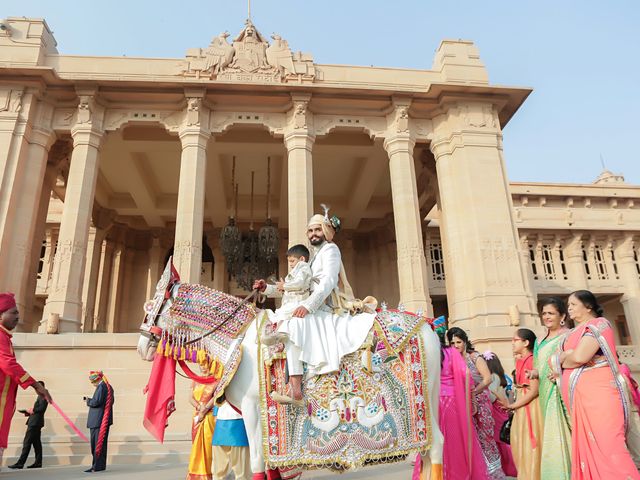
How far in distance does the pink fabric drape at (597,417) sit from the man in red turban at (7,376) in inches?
196

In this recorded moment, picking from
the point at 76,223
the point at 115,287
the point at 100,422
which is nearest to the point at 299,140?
the point at 76,223

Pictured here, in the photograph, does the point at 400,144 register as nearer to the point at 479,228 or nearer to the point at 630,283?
the point at 479,228

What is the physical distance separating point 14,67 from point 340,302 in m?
12.8

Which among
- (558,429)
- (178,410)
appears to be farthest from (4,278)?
(558,429)

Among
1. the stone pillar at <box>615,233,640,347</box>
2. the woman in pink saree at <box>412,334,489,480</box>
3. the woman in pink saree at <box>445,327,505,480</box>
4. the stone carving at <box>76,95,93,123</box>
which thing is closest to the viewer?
the woman in pink saree at <box>412,334,489,480</box>

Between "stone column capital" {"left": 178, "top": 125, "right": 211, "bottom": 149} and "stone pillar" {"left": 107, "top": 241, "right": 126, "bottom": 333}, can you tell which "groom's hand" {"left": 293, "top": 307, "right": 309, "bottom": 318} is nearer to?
"stone column capital" {"left": 178, "top": 125, "right": 211, "bottom": 149}

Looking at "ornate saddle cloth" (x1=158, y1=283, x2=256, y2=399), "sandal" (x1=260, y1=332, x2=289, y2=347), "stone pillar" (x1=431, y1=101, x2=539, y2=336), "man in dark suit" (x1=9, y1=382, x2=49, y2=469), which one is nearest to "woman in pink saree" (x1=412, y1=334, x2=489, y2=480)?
"sandal" (x1=260, y1=332, x2=289, y2=347)

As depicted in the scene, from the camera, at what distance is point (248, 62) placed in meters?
14.0

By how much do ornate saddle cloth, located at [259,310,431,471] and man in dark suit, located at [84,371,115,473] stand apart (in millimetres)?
5041

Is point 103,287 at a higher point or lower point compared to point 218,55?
lower

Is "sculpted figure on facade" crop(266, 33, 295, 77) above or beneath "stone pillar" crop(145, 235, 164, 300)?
above

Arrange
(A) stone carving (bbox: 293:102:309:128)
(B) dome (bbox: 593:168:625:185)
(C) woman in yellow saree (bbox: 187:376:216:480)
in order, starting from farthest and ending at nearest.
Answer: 1. (B) dome (bbox: 593:168:625:185)
2. (A) stone carving (bbox: 293:102:309:128)
3. (C) woman in yellow saree (bbox: 187:376:216:480)

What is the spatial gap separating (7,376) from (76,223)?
8.17 m

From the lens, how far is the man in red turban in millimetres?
4844
